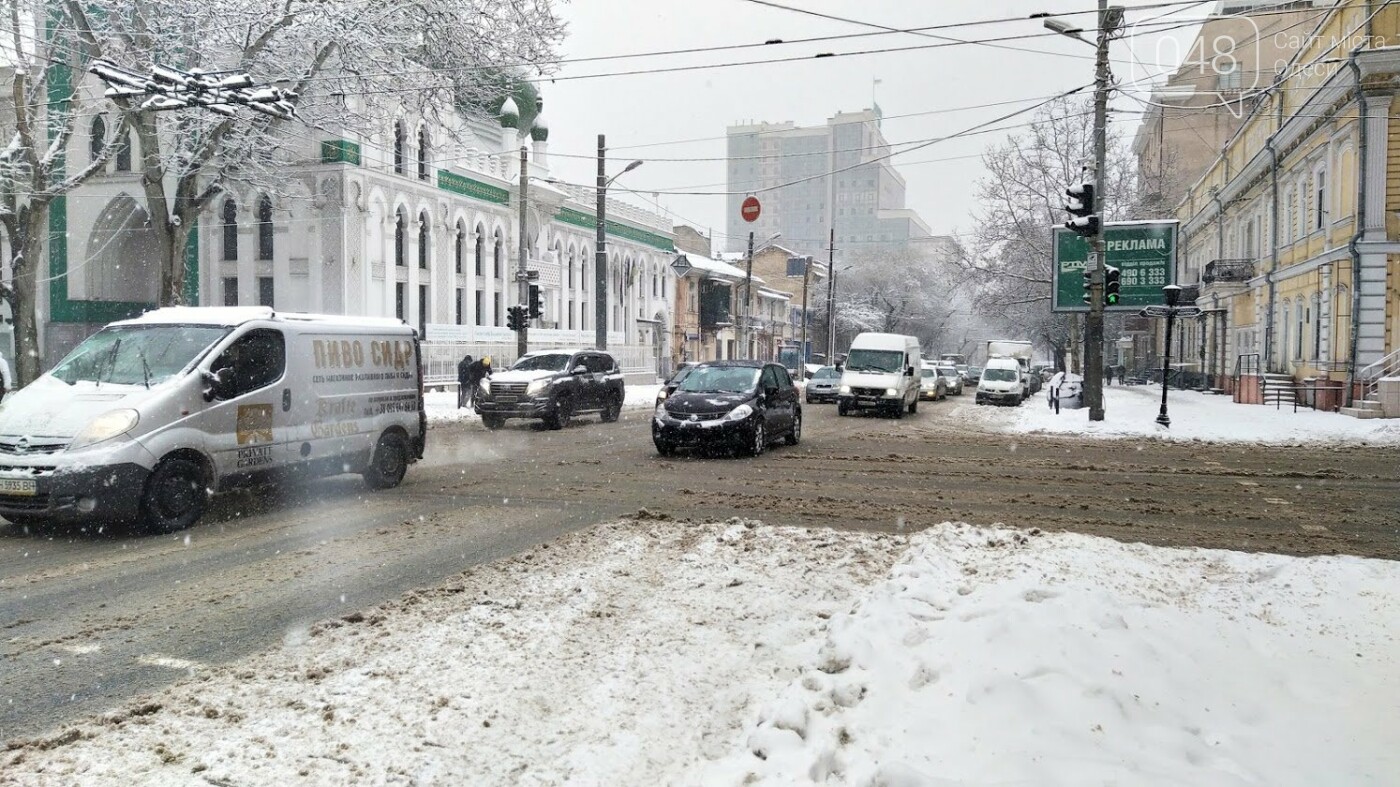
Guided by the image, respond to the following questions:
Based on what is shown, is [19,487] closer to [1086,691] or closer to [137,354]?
[137,354]

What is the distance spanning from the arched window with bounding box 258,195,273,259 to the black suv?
19146mm

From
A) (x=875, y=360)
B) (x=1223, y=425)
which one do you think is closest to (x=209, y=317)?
(x=875, y=360)

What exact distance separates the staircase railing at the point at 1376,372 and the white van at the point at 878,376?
38.7ft

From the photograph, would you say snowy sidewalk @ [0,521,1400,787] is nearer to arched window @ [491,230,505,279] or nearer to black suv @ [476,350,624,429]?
black suv @ [476,350,624,429]

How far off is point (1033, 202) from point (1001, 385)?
37.7 ft

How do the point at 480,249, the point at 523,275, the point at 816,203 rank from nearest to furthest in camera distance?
the point at 523,275, the point at 480,249, the point at 816,203

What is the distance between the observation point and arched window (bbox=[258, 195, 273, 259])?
123 feet

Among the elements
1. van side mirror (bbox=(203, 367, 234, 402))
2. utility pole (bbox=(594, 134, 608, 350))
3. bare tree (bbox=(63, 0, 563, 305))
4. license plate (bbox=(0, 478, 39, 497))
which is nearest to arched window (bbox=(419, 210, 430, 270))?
utility pole (bbox=(594, 134, 608, 350))

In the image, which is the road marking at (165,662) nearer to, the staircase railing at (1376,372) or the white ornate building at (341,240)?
the white ornate building at (341,240)

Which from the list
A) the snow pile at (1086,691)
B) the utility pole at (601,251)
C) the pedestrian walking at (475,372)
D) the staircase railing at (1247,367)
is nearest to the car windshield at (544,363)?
the pedestrian walking at (475,372)

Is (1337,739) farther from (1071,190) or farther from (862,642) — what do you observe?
(1071,190)

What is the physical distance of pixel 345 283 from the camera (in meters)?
36.2

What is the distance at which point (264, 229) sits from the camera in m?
37.9

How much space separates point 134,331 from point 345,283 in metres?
27.5
